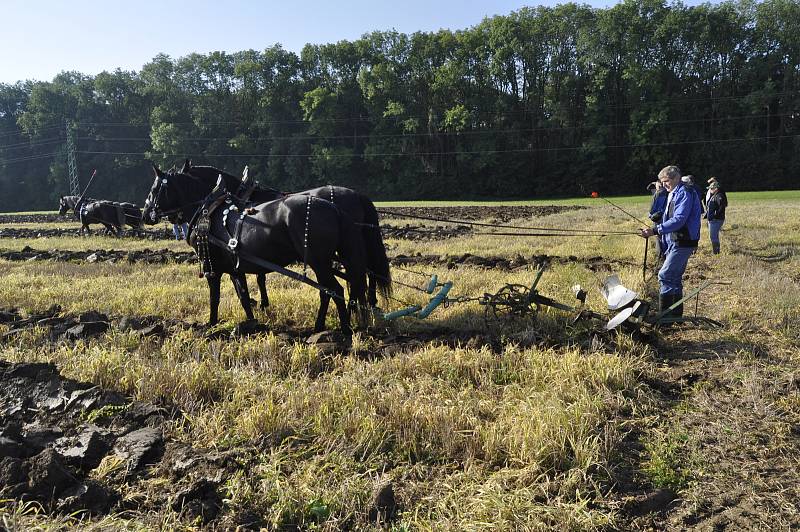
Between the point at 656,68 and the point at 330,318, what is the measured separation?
186 ft

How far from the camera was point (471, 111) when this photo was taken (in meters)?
57.3

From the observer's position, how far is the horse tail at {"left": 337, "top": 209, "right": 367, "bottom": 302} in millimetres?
6449

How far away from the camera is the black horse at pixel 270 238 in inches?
247

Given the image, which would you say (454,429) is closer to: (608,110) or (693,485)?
(693,485)

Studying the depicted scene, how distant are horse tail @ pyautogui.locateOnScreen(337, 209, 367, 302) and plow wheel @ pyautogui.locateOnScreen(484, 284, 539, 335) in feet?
5.43

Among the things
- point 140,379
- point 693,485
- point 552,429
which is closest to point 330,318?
point 140,379

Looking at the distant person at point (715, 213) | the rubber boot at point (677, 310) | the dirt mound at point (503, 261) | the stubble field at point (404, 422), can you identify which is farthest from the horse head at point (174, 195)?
the distant person at point (715, 213)

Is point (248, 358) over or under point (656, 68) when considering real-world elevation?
under

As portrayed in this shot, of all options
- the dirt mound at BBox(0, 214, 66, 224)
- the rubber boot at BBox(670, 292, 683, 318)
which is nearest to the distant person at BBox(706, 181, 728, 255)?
the rubber boot at BBox(670, 292, 683, 318)

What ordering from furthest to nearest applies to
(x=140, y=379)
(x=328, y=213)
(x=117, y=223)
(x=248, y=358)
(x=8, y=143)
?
(x=8, y=143)
(x=117, y=223)
(x=328, y=213)
(x=248, y=358)
(x=140, y=379)

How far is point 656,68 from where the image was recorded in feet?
170

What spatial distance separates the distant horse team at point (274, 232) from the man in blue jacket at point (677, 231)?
3.56 meters

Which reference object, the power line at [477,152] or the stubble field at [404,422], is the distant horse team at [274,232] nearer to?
the stubble field at [404,422]

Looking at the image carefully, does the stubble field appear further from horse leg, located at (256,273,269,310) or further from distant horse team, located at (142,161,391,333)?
distant horse team, located at (142,161,391,333)
